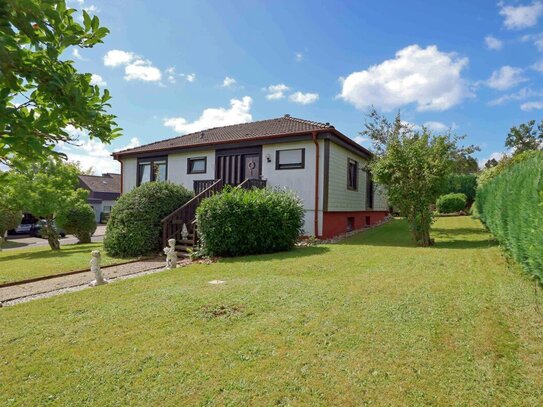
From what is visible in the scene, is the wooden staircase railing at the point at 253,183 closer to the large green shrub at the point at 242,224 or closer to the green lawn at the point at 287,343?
the large green shrub at the point at 242,224

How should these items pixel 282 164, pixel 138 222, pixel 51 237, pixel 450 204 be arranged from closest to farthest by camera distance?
pixel 138 222
pixel 282 164
pixel 51 237
pixel 450 204

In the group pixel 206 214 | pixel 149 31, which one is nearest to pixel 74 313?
pixel 206 214

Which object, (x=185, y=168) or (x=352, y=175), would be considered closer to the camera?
(x=352, y=175)

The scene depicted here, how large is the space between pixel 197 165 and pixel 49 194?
6.72 m

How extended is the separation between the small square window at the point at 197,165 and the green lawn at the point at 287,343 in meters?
9.77

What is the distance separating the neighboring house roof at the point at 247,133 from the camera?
12.7 m

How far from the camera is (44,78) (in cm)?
188

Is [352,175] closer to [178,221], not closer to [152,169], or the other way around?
[178,221]

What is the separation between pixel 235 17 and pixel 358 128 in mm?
14985

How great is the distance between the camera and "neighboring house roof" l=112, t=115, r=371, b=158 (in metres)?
12.7

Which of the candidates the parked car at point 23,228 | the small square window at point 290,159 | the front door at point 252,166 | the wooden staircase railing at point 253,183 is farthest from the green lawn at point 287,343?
the parked car at point 23,228

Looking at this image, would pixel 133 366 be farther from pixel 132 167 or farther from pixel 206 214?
pixel 132 167

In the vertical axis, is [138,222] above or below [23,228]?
above

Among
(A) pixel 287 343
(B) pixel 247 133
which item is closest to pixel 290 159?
(B) pixel 247 133
